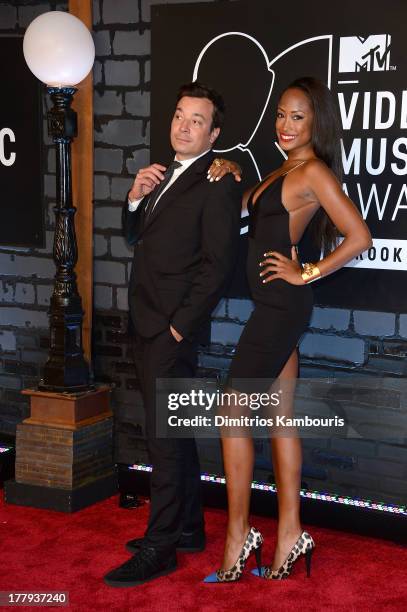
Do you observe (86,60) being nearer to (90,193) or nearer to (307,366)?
(90,193)

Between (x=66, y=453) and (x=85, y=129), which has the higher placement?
(x=85, y=129)

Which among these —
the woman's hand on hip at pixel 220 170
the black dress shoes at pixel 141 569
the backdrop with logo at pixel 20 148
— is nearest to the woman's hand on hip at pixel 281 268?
the woman's hand on hip at pixel 220 170

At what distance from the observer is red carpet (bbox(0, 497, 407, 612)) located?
271 cm

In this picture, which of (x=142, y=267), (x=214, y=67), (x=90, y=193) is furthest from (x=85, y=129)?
(x=142, y=267)

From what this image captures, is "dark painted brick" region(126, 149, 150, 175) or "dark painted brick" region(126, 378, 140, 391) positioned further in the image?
"dark painted brick" region(126, 378, 140, 391)

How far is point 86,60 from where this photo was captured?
3363mm

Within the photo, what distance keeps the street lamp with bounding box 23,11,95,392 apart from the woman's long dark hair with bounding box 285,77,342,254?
40.3 inches

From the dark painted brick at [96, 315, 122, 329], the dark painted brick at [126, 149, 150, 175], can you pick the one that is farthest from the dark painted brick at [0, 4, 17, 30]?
the dark painted brick at [96, 315, 122, 329]

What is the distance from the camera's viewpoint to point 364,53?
3209mm

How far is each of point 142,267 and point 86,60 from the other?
3.25 ft

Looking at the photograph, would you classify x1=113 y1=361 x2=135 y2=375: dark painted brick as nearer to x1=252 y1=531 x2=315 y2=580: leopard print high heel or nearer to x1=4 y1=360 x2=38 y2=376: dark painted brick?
x1=4 y1=360 x2=38 y2=376: dark painted brick

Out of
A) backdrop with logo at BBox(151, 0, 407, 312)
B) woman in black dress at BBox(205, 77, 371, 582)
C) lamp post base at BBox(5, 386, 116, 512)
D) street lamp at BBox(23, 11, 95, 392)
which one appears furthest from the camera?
lamp post base at BBox(5, 386, 116, 512)

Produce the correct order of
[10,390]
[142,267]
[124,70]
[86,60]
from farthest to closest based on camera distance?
[10,390], [124,70], [86,60], [142,267]

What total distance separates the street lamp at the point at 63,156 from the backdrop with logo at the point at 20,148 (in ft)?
1.67
